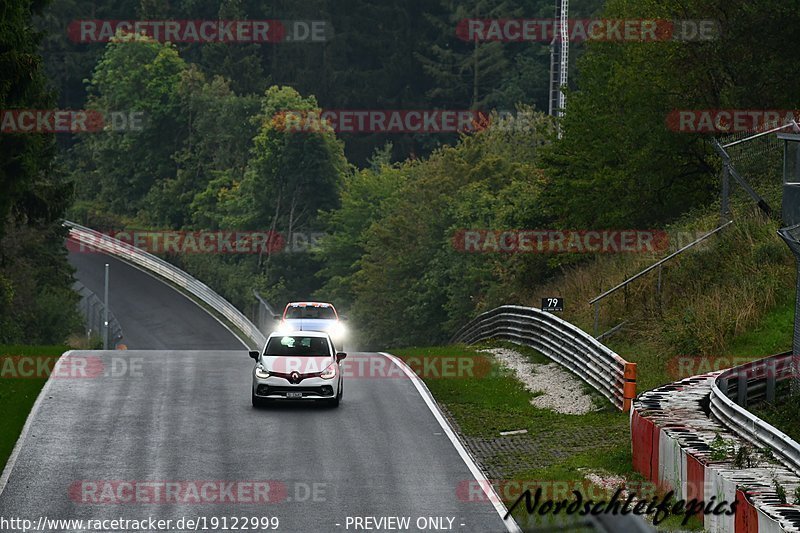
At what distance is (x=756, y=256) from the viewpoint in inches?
1188

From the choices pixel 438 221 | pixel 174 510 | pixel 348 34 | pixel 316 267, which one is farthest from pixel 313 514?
pixel 348 34

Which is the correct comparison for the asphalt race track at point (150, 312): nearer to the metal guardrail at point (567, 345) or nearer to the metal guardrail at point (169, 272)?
the metal guardrail at point (169, 272)

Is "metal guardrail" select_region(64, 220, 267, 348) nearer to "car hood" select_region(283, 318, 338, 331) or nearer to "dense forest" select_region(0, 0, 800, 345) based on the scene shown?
"dense forest" select_region(0, 0, 800, 345)

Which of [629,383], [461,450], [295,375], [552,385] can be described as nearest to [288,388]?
[295,375]

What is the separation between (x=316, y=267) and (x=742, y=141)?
70863 mm

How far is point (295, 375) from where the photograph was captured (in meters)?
24.3

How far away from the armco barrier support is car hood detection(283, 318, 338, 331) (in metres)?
15.9

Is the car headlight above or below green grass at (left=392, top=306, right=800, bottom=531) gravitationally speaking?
above

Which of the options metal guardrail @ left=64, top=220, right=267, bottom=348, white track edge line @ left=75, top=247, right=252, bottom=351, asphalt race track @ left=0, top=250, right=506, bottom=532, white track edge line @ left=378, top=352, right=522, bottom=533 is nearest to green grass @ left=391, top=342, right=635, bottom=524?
white track edge line @ left=378, top=352, right=522, bottom=533

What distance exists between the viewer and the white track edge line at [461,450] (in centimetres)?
1708

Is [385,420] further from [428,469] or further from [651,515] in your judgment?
[651,515]

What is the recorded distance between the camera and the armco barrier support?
1336 cm

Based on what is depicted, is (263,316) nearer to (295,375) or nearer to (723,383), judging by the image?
(295,375)

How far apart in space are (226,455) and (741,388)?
8778mm
